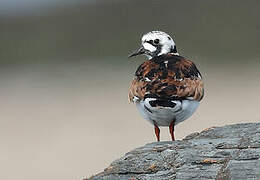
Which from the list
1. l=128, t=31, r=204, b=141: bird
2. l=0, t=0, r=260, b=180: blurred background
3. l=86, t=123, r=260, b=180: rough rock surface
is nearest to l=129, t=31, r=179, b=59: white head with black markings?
l=128, t=31, r=204, b=141: bird

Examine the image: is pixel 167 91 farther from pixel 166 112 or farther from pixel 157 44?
pixel 157 44

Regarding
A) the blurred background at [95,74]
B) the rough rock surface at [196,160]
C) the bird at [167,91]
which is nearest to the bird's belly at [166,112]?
the bird at [167,91]

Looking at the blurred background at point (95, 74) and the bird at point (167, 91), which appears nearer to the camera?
the bird at point (167, 91)

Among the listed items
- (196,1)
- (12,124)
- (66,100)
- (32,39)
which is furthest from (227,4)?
(12,124)

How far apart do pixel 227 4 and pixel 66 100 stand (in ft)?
42.0

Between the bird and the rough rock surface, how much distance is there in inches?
52.6

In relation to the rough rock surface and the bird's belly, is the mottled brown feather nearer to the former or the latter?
the bird's belly

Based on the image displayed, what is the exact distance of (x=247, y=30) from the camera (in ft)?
104

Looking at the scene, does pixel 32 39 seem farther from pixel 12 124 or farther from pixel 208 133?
pixel 208 133

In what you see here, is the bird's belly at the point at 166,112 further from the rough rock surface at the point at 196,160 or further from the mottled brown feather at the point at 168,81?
the rough rock surface at the point at 196,160

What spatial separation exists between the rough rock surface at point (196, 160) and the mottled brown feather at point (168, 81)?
1.44m

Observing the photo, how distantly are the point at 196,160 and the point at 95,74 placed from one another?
21824mm

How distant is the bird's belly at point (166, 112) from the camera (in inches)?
343

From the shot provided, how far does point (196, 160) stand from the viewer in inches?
258
